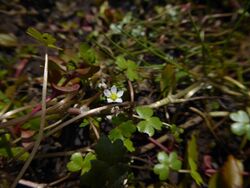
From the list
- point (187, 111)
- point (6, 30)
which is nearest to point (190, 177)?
point (187, 111)

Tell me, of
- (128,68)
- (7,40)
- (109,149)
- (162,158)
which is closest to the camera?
(109,149)

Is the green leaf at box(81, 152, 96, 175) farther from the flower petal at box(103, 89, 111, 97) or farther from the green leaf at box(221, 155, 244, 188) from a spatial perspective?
the green leaf at box(221, 155, 244, 188)

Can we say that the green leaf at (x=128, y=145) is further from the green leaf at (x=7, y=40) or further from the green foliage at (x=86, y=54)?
the green leaf at (x=7, y=40)

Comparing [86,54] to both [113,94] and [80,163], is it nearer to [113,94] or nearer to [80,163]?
[113,94]

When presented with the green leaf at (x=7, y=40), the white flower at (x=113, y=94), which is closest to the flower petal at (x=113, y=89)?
the white flower at (x=113, y=94)

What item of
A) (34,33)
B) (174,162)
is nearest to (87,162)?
(174,162)

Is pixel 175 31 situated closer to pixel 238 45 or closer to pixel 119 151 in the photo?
pixel 238 45
